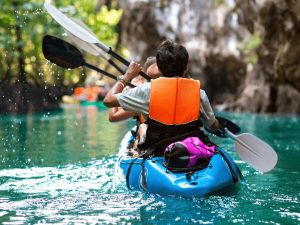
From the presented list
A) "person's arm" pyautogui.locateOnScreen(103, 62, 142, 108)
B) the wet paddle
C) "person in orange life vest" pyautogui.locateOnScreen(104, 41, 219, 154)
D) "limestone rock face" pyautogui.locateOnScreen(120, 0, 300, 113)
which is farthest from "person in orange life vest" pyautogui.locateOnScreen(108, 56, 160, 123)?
"limestone rock face" pyautogui.locateOnScreen(120, 0, 300, 113)

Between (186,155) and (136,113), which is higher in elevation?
(136,113)

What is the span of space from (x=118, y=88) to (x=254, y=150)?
162 cm

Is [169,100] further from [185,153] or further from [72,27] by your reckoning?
[72,27]

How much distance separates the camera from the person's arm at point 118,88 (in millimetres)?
4477

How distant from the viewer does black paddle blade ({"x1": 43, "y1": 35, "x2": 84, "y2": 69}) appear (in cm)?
541

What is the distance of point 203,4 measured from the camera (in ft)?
79.8

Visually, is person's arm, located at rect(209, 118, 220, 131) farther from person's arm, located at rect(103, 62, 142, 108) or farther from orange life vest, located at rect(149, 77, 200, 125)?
person's arm, located at rect(103, 62, 142, 108)

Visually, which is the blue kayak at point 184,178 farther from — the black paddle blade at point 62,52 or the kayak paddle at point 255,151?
the black paddle blade at point 62,52

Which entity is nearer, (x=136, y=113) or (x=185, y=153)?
(x=185, y=153)

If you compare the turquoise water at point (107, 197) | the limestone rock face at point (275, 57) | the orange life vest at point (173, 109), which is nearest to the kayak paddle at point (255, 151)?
the turquoise water at point (107, 197)

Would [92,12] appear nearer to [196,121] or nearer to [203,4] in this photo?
[203,4]

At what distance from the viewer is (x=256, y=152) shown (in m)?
5.27

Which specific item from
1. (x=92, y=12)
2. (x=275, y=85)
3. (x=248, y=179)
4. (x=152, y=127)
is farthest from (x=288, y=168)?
(x=92, y=12)

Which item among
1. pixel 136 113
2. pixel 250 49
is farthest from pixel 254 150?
pixel 250 49
